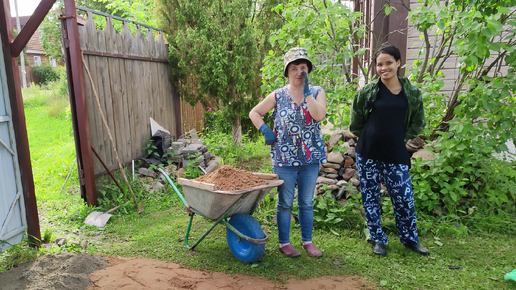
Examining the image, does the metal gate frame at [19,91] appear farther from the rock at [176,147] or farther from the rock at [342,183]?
the rock at [342,183]

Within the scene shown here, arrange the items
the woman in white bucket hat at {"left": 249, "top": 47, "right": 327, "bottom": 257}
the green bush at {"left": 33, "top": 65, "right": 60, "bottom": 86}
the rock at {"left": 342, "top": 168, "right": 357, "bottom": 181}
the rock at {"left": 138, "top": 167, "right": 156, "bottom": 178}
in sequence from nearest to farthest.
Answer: the woman in white bucket hat at {"left": 249, "top": 47, "right": 327, "bottom": 257} → the rock at {"left": 342, "top": 168, "right": 357, "bottom": 181} → the rock at {"left": 138, "top": 167, "right": 156, "bottom": 178} → the green bush at {"left": 33, "top": 65, "right": 60, "bottom": 86}

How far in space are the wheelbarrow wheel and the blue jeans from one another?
26 cm

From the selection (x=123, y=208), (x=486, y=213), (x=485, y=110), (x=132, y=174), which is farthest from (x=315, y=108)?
(x=132, y=174)

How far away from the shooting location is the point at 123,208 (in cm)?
446

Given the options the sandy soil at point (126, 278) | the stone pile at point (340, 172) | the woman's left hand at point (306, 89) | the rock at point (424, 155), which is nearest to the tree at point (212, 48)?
the stone pile at point (340, 172)

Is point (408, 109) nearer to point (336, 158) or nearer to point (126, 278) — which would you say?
point (336, 158)

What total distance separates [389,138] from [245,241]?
1506 millimetres

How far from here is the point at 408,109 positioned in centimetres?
303

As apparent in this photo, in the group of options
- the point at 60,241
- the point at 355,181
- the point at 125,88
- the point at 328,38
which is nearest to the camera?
the point at 60,241

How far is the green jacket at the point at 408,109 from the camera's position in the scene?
9.91 ft

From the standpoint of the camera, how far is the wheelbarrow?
9.17 feet

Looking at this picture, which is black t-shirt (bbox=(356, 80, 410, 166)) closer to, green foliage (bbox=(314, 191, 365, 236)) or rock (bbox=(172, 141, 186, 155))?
green foliage (bbox=(314, 191, 365, 236))

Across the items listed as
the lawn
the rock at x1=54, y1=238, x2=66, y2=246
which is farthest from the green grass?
the rock at x1=54, y1=238, x2=66, y2=246

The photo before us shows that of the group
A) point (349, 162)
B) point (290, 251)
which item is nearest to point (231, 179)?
point (290, 251)
